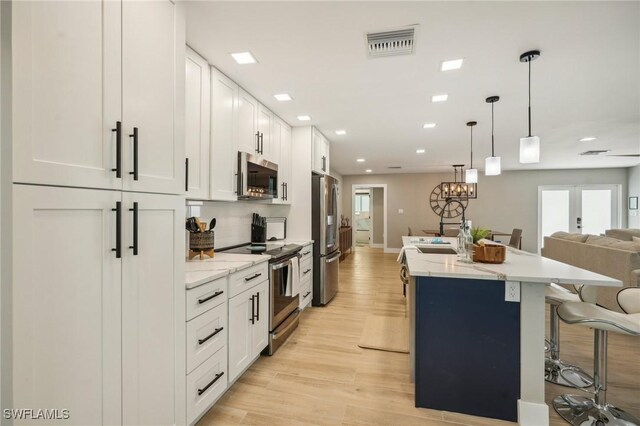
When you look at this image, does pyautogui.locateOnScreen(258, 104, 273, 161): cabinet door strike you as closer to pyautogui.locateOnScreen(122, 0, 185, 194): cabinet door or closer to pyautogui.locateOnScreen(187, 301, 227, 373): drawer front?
pyautogui.locateOnScreen(122, 0, 185, 194): cabinet door

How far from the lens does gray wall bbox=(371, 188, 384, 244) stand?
10555 mm

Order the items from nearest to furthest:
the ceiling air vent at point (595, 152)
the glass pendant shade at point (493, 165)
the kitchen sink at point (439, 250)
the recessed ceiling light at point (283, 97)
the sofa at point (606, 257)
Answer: the recessed ceiling light at point (283, 97), the kitchen sink at point (439, 250), the glass pendant shade at point (493, 165), the sofa at point (606, 257), the ceiling air vent at point (595, 152)

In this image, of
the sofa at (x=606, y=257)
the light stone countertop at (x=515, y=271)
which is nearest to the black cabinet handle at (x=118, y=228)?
the light stone countertop at (x=515, y=271)

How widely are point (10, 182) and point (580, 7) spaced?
2849mm

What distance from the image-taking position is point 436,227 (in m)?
9.64

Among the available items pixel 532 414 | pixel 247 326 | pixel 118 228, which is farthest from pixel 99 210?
pixel 532 414

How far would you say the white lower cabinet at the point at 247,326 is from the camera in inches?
83.0

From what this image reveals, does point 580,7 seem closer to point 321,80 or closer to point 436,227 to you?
point 321,80

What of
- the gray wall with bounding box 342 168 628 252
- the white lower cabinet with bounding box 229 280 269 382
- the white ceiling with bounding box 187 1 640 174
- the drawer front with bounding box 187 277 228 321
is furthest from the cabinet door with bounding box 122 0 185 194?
the gray wall with bounding box 342 168 628 252

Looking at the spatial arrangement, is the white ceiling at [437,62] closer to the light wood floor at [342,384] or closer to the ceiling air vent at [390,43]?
the ceiling air vent at [390,43]

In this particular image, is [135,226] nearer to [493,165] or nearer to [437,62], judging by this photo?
[437,62]

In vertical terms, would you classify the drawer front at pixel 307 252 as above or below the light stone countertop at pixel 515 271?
below

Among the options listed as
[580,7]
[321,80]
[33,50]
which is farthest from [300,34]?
[580,7]

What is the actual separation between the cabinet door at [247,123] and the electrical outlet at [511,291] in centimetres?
249
